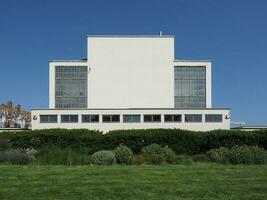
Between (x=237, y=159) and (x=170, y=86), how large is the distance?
37.2 m

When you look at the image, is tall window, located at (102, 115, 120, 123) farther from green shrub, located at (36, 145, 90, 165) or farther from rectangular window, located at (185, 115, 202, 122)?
green shrub, located at (36, 145, 90, 165)

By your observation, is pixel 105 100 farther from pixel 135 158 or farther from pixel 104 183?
pixel 104 183

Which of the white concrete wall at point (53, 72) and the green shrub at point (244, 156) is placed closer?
the green shrub at point (244, 156)

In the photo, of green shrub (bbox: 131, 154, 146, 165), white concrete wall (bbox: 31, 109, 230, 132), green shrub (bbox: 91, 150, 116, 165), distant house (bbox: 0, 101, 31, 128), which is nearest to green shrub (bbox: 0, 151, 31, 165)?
green shrub (bbox: 91, 150, 116, 165)

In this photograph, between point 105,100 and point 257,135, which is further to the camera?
point 105,100

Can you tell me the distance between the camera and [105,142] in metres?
31.2

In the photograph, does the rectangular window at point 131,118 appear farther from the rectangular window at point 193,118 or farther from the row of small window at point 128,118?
the rectangular window at point 193,118

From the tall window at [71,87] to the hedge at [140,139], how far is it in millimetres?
23027

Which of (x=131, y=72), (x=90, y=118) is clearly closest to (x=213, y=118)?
(x=90, y=118)

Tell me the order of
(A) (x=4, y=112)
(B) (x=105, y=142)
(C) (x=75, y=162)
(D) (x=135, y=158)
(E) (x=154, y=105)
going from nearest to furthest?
(C) (x=75, y=162)
(D) (x=135, y=158)
(B) (x=105, y=142)
(E) (x=154, y=105)
(A) (x=4, y=112)

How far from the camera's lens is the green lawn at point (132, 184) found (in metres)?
→ 9.60

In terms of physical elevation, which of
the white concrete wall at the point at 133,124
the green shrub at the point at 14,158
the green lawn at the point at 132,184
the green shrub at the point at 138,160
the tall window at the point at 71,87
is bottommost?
the green shrub at the point at 138,160

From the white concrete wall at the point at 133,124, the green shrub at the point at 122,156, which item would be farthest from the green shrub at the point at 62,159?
the white concrete wall at the point at 133,124

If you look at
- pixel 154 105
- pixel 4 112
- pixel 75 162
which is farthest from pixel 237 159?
pixel 4 112
